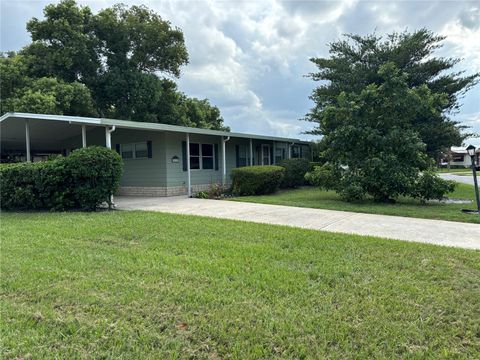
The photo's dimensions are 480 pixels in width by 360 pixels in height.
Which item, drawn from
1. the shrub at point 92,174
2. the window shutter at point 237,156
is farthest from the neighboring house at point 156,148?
the shrub at point 92,174

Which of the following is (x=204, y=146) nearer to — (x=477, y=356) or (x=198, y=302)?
(x=198, y=302)

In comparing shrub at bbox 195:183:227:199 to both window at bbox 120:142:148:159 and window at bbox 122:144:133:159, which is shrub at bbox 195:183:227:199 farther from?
window at bbox 122:144:133:159

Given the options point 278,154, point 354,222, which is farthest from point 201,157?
point 354,222

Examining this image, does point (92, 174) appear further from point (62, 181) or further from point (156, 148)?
point (156, 148)

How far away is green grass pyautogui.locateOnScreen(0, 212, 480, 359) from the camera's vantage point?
2369 millimetres

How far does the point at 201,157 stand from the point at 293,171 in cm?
449

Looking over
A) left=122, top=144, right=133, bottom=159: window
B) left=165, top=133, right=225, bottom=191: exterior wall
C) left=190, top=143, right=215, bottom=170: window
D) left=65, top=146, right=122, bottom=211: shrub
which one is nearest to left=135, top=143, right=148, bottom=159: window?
left=122, top=144, right=133, bottom=159: window

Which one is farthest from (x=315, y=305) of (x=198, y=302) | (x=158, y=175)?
(x=158, y=175)

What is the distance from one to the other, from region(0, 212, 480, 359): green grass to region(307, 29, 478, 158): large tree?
1438 cm

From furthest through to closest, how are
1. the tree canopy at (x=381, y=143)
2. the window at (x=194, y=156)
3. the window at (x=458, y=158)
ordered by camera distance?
the window at (x=458, y=158) < the window at (x=194, y=156) < the tree canopy at (x=381, y=143)

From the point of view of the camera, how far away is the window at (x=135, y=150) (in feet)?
42.1

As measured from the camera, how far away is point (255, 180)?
12.3m

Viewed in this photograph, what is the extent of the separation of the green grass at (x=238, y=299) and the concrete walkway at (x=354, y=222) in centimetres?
86

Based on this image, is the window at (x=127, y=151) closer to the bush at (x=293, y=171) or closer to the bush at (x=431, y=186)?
the bush at (x=293, y=171)
